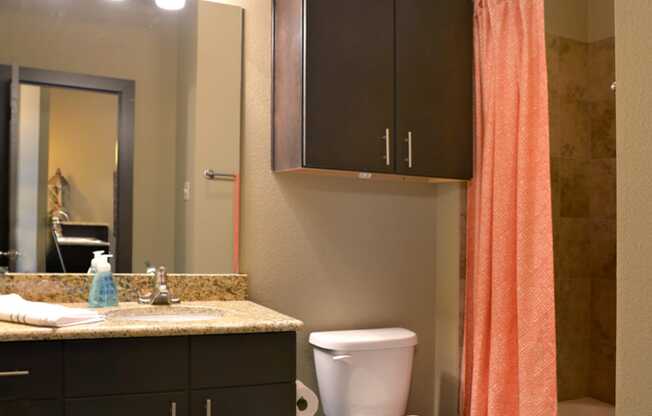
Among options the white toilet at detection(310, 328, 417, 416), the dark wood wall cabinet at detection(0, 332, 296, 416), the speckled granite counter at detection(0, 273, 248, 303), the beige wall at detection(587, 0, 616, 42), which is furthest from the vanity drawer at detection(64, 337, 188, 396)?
the beige wall at detection(587, 0, 616, 42)

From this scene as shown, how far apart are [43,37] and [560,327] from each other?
2.74 m

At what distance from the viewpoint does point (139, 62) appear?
7.85 feet

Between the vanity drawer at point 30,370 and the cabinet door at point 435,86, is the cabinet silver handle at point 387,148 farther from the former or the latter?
the vanity drawer at point 30,370

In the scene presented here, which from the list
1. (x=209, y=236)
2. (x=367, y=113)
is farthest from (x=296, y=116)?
(x=209, y=236)

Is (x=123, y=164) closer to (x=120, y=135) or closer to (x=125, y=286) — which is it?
(x=120, y=135)

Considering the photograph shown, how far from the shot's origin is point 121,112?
92.9 inches

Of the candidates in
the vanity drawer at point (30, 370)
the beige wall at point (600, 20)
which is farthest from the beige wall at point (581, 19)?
the vanity drawer at point (30, 370)

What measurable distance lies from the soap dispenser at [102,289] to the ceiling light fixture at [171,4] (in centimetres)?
102

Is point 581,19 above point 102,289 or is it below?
above

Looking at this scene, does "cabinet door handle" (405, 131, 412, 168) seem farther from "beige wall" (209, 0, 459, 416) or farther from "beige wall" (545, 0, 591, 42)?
"beige wall" (545, 0, 591, 42)

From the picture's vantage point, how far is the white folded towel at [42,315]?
1.72 meters

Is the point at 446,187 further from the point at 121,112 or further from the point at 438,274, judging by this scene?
the point at 121,112

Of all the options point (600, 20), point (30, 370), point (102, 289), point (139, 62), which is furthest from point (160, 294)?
point (600, 20)

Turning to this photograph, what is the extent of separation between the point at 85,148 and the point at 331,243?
42.0 inches
